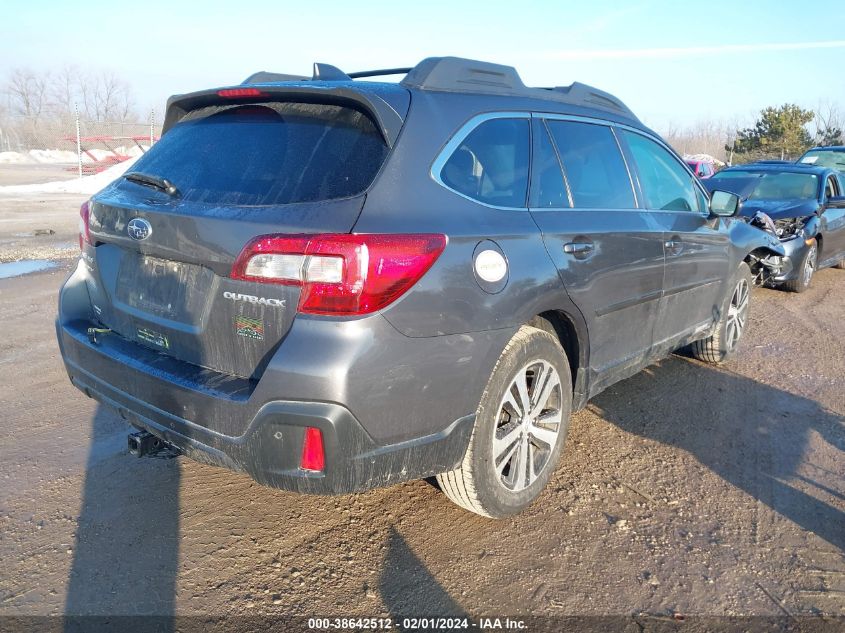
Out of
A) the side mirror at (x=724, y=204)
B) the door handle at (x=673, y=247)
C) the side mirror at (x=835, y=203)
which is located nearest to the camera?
Answer: the door handle at (x=673, y=247)

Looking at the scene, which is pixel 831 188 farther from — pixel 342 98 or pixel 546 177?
pixel 342 98

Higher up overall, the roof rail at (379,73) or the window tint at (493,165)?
the roof rail at (379,73)

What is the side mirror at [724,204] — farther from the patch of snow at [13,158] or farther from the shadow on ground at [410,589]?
the patch of snow at [13,158]

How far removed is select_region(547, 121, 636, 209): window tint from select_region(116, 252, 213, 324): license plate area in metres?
1.87

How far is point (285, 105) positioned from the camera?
8.78ft

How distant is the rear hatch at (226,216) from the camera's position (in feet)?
7.57

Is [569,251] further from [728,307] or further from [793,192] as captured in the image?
[793,192]

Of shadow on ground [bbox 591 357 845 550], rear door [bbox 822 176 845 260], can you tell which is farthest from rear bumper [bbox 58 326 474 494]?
rear door [bbox 822 176 845 260]

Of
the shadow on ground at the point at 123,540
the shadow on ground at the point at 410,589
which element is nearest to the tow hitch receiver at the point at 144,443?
the shadow on ground at the point at 123,540

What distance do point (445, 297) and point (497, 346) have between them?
370mm

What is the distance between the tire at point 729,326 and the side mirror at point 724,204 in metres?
0.58

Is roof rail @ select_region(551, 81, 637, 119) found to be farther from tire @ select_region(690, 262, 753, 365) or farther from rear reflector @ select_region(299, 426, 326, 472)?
rear reflector @ select_region(299, 426, 326, 472)

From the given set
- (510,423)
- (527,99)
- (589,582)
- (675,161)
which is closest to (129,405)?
(510,423)

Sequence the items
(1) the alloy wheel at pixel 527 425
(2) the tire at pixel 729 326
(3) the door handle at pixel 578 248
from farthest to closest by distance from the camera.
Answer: (2) the tire at pixel 729 326, (3) the door handle at pixel 578 248, (1) the alloy wheel at pixel 527 425
